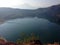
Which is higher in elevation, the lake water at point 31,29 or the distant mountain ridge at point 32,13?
the distant mountain ridge at point 32,13

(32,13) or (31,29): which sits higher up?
(32,13)

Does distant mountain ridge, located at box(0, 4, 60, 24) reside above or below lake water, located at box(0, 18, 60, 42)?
above

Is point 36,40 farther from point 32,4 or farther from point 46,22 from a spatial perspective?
point 32,4

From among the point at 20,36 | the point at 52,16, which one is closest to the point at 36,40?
the point at 20,36
